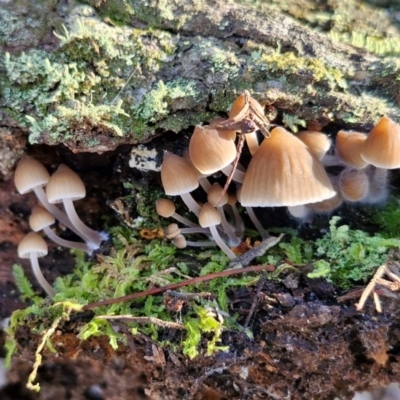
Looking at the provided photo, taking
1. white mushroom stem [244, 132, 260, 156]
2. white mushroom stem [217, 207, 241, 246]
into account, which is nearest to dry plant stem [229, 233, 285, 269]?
white mushroom stem [217, 207, 241, 246]

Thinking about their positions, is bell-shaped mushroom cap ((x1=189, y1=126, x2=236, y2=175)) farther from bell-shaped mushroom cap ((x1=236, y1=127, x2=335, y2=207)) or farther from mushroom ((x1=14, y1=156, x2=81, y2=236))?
mushroom ((x1=14, y1=156, x2=81, y2=236))

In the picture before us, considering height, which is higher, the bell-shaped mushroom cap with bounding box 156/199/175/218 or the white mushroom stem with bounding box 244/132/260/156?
the white mushroom stem with bounding box 244/132/260/156

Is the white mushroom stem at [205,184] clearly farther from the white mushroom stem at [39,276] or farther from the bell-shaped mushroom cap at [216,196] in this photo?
the white mushroom stem at [39,276]

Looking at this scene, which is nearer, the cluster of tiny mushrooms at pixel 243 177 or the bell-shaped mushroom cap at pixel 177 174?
the cluster of tiny mushrooms at pixel 243 177

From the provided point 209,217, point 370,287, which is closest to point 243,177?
point 209,217

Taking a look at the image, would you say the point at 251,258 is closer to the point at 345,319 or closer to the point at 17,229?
the point at 345,319

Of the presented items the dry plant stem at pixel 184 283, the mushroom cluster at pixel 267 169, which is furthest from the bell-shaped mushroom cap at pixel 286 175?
the dry plant stem at pixel 184 283

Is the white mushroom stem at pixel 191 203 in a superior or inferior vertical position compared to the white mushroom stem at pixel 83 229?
superior
